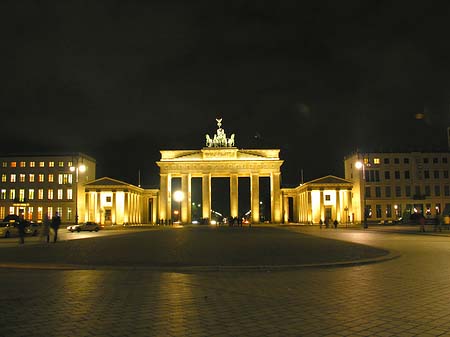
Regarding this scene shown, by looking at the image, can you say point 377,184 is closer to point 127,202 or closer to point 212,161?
point 212,161

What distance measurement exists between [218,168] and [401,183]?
128 ft

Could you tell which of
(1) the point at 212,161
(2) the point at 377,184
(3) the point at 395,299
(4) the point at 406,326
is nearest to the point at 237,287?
(3) the point at 395,299

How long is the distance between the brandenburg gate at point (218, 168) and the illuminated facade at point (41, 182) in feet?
65.4

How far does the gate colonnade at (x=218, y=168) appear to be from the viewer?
100 m

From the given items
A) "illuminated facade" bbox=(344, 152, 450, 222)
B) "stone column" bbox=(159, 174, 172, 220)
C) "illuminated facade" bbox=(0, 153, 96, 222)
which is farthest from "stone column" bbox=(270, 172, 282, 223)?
"illuminated facade" bbox=(0, 153, 96, 222)

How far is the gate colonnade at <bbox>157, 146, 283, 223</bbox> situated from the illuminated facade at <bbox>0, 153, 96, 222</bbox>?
20052 millimetres

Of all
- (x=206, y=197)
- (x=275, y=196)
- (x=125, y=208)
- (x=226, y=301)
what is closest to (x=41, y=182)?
(x=125, y=208)

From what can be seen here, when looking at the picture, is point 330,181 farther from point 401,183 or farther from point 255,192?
point 255,192

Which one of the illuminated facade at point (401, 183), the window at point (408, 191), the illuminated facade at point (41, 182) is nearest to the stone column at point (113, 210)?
the illuminated facade at point (41, 182)

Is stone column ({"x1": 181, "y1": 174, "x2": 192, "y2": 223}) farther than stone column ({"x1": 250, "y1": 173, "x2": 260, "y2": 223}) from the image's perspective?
Yes

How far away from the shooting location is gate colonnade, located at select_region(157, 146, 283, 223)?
100 metres

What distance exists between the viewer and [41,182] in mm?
104625

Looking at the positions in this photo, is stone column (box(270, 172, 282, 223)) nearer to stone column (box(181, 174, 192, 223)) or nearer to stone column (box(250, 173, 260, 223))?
stone column (box(250, 173, 260, 223))

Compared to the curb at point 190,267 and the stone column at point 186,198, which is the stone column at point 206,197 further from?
the curb at point 190,267
